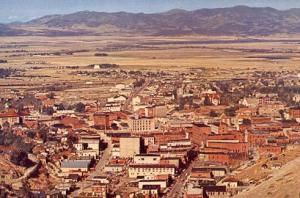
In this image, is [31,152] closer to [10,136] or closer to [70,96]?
[10,136]

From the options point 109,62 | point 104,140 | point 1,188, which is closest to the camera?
point 1,188

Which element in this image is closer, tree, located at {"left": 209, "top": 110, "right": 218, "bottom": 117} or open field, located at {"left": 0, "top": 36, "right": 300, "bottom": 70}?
tree, located at {"left": 209, "top": 110, "right": 218, "bottom": 117}

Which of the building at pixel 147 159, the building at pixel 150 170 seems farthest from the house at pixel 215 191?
the building at pixel 147 159

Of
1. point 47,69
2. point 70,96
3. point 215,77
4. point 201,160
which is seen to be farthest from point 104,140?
point 47,69

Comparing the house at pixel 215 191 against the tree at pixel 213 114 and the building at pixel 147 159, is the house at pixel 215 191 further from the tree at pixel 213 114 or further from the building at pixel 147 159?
the tree at pixel 213 114

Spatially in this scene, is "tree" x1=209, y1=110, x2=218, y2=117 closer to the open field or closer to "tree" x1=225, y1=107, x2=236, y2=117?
"tree" x1=225, y1=107, x2=236, y2=117

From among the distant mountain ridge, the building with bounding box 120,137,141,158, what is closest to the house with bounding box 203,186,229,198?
the building with bounding box 120,137,141,158
